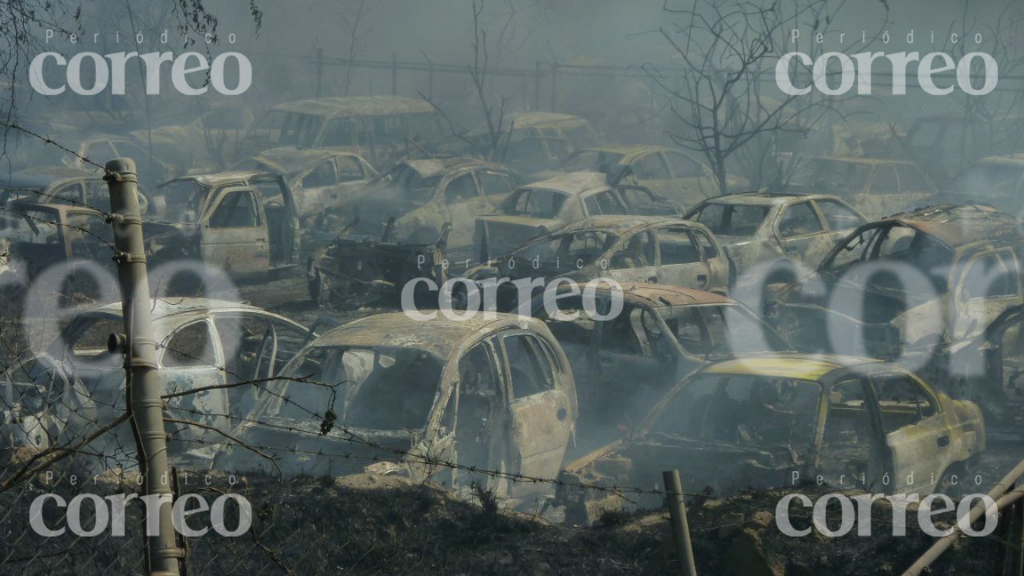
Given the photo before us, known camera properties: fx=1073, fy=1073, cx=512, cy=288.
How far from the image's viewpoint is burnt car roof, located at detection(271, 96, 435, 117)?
23.0 meters

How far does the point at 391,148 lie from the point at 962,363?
53.4 ft

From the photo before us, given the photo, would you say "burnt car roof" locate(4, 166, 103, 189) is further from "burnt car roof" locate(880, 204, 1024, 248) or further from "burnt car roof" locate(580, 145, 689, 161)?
"burnt car roof" locate(880, 204, 1024, 248)

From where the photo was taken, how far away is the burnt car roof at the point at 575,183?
17.1 metres

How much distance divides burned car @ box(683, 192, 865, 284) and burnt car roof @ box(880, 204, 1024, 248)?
6.58 ft

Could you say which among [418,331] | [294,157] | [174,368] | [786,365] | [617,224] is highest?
[294,157]

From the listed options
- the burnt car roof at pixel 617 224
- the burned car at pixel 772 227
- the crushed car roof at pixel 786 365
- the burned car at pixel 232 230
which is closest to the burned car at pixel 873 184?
the burned car at pixel 772 227

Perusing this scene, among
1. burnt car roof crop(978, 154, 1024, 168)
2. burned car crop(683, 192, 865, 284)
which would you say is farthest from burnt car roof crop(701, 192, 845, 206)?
burnt car roof crop(978, 154, 1024, 168)

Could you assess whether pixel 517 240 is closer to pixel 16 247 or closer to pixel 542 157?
pixel 16 247

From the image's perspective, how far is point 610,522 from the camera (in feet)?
20.6

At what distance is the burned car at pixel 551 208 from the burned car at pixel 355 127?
15.8ft

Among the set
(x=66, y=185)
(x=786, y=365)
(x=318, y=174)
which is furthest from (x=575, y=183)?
(x=786, y=365)

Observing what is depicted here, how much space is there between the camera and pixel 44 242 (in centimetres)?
1482

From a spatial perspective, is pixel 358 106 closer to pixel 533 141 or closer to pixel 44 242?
pixel 533 141

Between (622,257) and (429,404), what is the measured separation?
5509 millimetres
